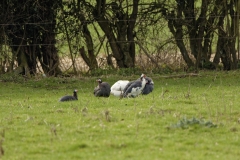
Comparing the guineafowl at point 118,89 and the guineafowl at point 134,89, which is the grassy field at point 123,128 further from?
the guineafowl at point 118,89

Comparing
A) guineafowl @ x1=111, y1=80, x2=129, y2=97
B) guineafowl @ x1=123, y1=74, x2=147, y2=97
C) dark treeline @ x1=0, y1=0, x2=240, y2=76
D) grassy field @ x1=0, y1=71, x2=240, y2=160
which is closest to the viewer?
grassy field @ x1=0, y1=71, x2=240, y2=160

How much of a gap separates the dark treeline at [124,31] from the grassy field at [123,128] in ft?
25.1

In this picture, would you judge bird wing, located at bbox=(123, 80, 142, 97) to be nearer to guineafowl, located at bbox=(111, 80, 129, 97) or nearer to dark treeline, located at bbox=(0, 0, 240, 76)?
guineafowl, located at bbox=(111, 80, 129, 97)

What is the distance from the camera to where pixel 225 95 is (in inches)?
647

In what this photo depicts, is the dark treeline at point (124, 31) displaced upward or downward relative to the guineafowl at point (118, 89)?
upward

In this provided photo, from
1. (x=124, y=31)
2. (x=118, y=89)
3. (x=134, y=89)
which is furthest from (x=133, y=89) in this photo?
(x=124, y=31)

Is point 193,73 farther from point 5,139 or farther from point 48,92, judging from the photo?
point 5,139

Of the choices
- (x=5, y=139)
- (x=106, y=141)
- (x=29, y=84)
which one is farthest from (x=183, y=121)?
(x=29, y=84)

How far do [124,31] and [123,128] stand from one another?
1441 cm

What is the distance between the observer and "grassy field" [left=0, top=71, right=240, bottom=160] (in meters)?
9.71

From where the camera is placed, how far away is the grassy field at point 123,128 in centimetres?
971

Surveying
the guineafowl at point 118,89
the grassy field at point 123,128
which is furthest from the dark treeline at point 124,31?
the grassy field at point 123,128

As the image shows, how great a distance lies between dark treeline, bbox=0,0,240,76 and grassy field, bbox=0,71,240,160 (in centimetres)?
765

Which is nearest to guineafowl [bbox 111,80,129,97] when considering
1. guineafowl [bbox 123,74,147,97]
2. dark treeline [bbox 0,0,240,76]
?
guineafowl [bbox 123,74,147,97]
